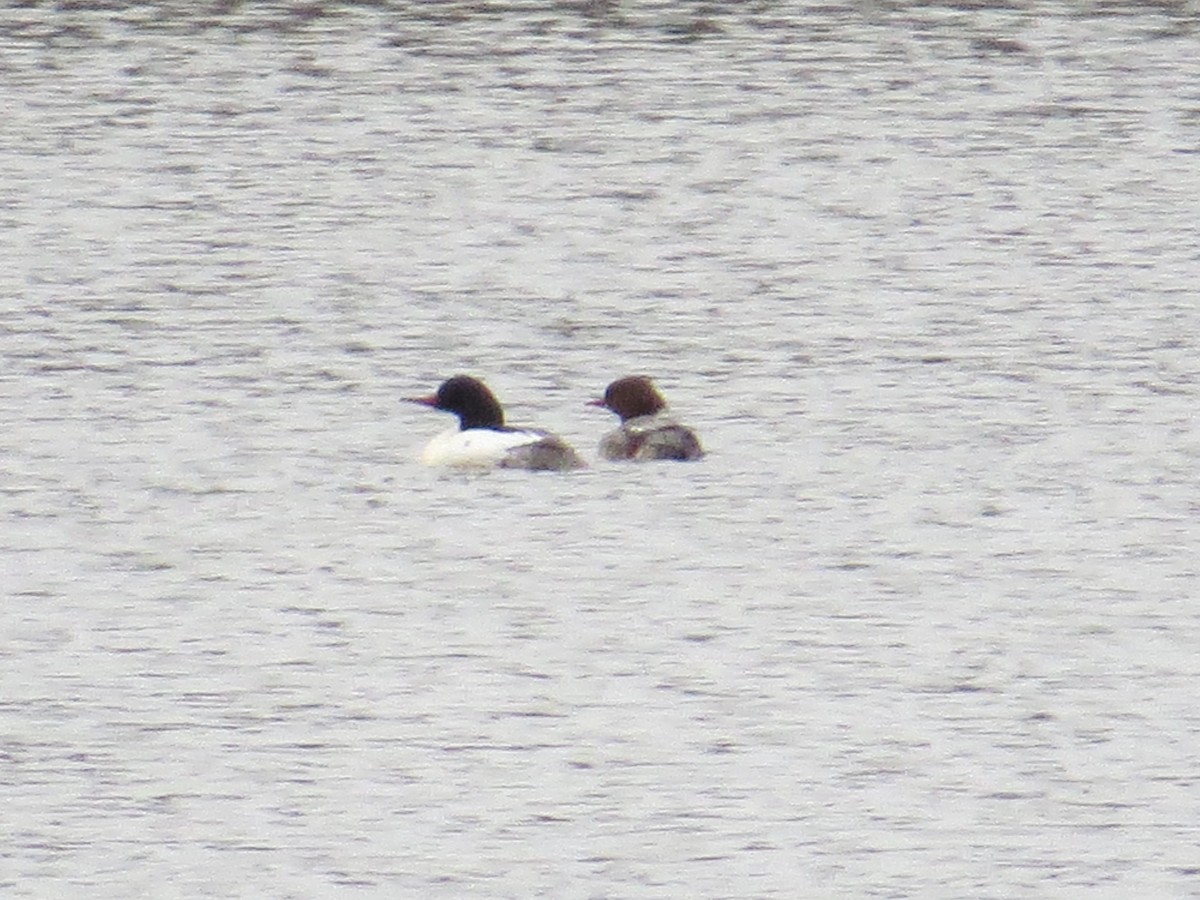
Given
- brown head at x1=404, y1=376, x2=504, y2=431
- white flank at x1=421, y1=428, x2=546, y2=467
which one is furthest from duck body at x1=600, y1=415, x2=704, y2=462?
brown head at x1=404, y1=376, x2=504, y2=431

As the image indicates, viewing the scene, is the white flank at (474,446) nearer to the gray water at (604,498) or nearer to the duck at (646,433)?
the gray water at (604,498)

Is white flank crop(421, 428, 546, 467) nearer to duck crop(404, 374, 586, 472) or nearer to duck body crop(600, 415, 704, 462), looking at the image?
duck crop(404, 374, 586, 472)

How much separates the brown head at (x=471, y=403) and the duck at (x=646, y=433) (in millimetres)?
611

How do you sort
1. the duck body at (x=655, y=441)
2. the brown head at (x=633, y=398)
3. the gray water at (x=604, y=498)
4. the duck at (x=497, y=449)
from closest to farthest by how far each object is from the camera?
the gray water at (x=604, y=498)
the duck body at (x=655, y=441)
the duck at (x=497, y=449)
the brown head at (x=633, y=398)

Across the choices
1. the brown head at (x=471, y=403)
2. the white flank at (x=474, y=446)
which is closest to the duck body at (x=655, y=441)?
the white flank at (x=474, y=446)

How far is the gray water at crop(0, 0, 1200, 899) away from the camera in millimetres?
11188

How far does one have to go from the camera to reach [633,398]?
17750 millimetres

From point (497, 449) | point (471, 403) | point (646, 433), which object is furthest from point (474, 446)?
point (646, 433)

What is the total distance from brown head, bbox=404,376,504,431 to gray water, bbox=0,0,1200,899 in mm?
366

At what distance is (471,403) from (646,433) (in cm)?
118

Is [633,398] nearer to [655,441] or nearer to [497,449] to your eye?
[655,441]

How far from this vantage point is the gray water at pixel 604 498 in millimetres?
11188

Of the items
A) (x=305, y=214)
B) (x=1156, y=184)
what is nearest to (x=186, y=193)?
(x=305, y=214)

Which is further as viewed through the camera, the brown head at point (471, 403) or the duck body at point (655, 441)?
the brown head at point (471, 403)
